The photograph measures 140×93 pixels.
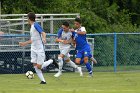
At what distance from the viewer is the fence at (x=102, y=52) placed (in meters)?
23.5

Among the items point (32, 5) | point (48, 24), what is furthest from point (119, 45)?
point (32, 5)

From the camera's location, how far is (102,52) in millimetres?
26078

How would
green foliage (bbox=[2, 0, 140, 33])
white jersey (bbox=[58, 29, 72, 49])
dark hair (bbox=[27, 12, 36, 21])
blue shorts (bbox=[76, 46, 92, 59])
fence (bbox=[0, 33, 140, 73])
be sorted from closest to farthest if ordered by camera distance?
dark hair (bbox=[27, 12, 36, 21]) < blue shorts (bbox=[76, 46, 92, 59]) < white jersey (bbox=[58, 29, 72, 49]) < fence (bbox=[0, 33, 140, 73]) < green foliage (bbox=[2, 0, 140, 33])

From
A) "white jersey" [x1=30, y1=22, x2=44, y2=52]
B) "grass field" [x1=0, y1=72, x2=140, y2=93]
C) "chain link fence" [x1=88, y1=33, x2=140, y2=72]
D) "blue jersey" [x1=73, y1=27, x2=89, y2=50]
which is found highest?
"white jersey" [x1=30, y1=22, x2=44, y2=52]

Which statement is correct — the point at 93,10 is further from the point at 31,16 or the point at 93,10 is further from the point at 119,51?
the point at 31,16

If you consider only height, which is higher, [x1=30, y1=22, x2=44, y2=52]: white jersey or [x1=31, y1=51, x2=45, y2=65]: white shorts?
[x1=30, y1=22, x2=44, y2=52]: white jersey

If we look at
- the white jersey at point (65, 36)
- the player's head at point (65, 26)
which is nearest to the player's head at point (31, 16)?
the player's head at point (65, 26)

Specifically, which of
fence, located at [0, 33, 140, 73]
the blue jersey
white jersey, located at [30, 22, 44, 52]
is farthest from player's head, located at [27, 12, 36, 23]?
fence, located at [0, 33, 140, 73]

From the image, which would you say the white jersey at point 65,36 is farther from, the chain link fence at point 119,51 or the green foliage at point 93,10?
the green foliage at point 93,10

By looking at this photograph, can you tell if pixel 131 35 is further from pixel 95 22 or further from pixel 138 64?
pixel 95 22

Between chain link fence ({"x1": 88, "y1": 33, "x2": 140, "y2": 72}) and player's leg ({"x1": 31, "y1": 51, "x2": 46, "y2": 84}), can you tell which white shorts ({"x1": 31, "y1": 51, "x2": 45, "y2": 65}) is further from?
chain link fence ({"x1": 88, "y1": 33, "x2": 140, "y2": 72})

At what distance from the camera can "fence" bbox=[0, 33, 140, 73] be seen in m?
23.5

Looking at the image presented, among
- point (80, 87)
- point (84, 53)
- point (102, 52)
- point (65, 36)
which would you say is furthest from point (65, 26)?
point (102, 52)

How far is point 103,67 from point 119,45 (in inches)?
54.6
